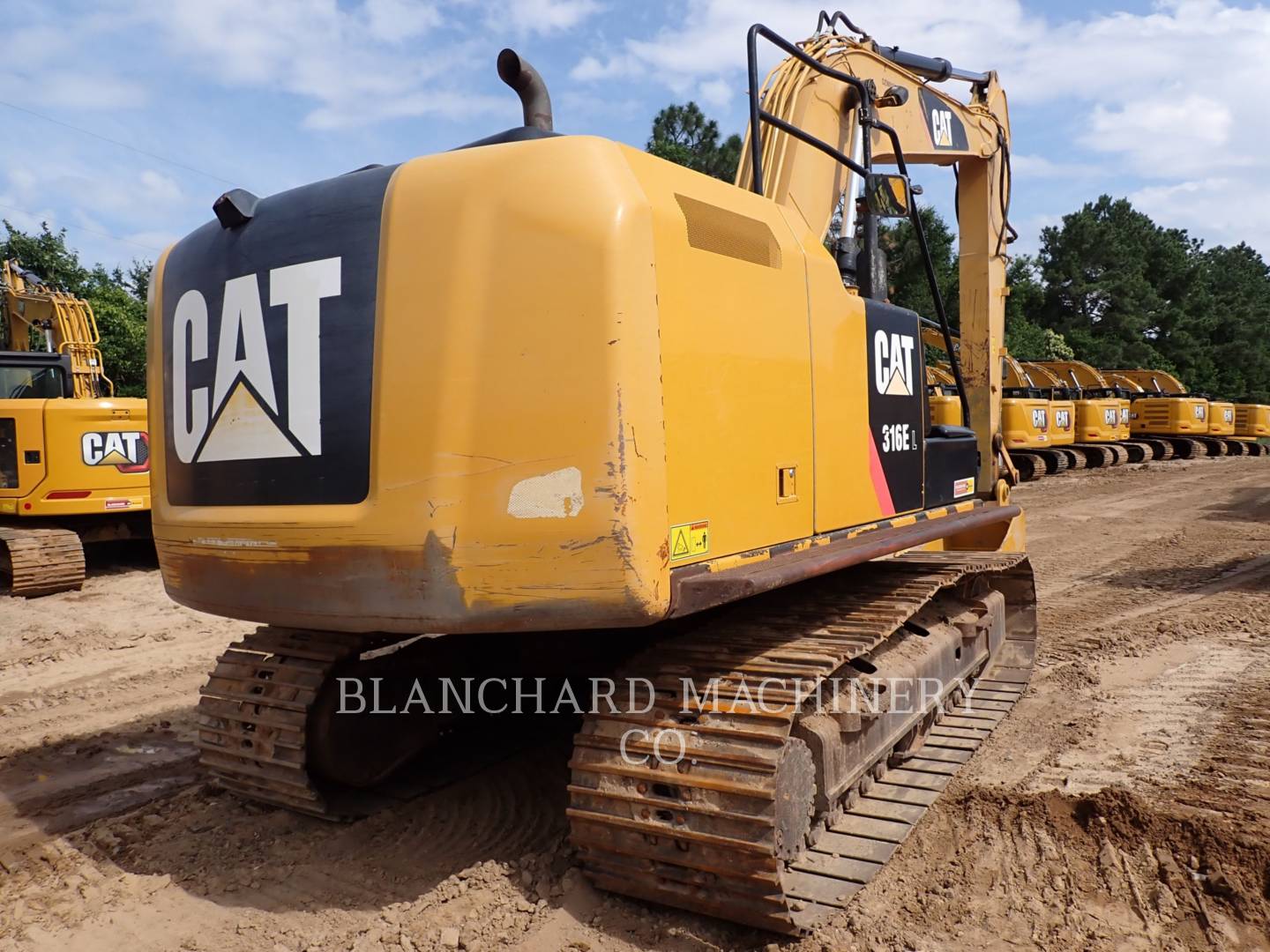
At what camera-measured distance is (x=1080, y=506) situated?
14.9 metres

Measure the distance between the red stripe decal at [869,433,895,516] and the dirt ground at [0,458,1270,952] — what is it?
117 cm

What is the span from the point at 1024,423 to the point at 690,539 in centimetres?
1808

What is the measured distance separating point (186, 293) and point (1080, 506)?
14331mm

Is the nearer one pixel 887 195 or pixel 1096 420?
pixel 887 195

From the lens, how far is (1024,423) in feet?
63.0

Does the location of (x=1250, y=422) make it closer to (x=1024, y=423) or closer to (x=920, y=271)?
(x=920, y=271)

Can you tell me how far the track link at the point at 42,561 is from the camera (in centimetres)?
886

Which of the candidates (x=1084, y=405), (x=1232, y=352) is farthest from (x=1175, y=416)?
(x=1232, y=352)

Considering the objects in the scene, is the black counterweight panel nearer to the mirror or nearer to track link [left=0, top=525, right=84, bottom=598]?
the mirror

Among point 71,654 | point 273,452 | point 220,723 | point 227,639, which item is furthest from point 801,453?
point 71,654

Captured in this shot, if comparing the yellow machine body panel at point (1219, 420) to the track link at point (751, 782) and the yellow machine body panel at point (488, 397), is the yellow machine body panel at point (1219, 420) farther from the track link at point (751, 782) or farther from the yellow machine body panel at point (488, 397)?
the yellow machine body panel at point (488, 397)

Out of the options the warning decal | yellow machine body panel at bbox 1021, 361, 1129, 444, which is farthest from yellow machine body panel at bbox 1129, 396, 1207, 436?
the warning decal

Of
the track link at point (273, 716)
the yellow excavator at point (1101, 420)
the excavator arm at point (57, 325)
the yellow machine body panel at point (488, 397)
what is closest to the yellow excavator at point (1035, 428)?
the yellow excavator at point (1101, 420)

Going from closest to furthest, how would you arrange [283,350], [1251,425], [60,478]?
[283,350], [60,478], [1251,425]
